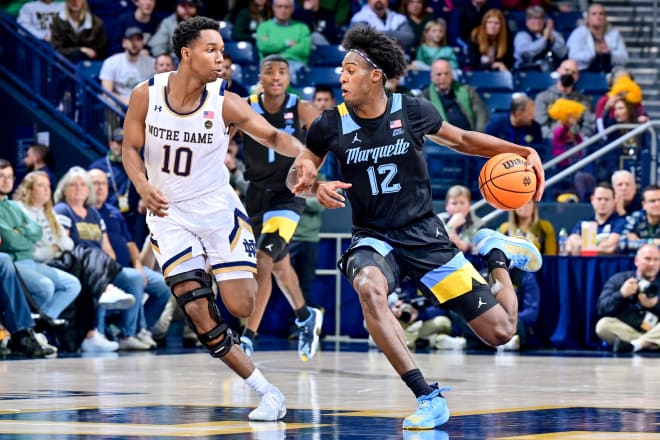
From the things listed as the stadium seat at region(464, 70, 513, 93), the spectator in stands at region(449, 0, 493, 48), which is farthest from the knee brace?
the spectator in stands at region(449, 0, 493, 48)

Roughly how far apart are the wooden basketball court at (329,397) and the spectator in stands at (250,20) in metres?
6.65

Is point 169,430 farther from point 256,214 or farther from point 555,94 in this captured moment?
point 555,94

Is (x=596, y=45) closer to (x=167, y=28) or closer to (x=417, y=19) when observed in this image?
(x=417, y=19)

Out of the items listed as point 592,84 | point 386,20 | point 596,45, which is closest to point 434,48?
point 386,20

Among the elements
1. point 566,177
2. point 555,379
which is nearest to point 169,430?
point 555,379

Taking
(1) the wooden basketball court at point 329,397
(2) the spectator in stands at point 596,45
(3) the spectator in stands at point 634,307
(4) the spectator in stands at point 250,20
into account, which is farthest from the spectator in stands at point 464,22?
(1) the wooden basketball court at point 329,397

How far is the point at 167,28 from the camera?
1792 centimetres

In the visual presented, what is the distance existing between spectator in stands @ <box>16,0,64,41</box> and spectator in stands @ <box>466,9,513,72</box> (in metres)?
5.69

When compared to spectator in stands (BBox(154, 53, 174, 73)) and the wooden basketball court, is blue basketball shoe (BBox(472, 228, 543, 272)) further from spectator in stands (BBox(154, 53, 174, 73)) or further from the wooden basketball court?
spectator in stands (BBox(154, 53, 174, 73))

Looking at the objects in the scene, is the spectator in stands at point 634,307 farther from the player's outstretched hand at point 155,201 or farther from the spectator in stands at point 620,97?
the player's outstretched hand at point 155,201

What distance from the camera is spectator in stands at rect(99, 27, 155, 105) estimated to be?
677 inches

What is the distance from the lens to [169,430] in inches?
247

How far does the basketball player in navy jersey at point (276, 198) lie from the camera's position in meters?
11.2

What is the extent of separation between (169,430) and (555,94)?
1183 centimetres
